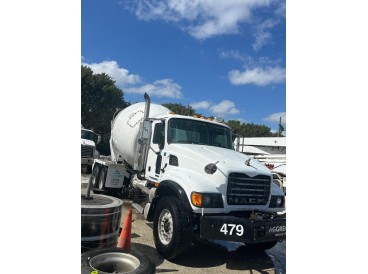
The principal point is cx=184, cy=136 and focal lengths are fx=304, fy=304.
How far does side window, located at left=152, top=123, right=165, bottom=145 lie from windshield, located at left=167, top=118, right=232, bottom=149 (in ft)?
0.51

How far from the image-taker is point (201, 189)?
4.33 meters

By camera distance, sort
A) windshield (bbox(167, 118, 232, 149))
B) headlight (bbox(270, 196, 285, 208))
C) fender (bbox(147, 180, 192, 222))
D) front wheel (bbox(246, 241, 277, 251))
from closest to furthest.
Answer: fender (bbox(147, 180, 192, 222)), headlight (bbox(270, 196, 285, 208)), front wheel (bbox(246, 241, 277, 251)), windshield (bbox(167, 118, 232, 149))

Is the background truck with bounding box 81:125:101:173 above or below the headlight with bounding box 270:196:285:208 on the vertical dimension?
above

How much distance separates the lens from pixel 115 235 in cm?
430

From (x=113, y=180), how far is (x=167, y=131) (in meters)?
3.45

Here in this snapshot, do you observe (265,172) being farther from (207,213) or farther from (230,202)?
(207,213)

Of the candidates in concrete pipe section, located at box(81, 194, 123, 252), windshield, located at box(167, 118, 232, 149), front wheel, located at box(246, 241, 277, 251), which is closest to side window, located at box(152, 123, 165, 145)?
windshield, located at box(167, 118, 232, 149)

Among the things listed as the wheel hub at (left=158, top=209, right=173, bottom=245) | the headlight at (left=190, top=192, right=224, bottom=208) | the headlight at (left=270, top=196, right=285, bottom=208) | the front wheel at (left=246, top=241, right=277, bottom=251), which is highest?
the headlight at (left=190, top=192, right=224, bottom=208)

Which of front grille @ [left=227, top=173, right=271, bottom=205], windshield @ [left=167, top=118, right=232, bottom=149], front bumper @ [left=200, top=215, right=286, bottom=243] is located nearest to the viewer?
front bumper @ [left=200, top=215, right=286, bottom=243]

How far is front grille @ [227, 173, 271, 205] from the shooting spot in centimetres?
450

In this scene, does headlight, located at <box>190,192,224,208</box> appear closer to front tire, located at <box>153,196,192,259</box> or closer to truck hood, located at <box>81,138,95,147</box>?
front tire, located at <box>153,196,192,259</box>

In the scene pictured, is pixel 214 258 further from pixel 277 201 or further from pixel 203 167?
pixel 203 167
